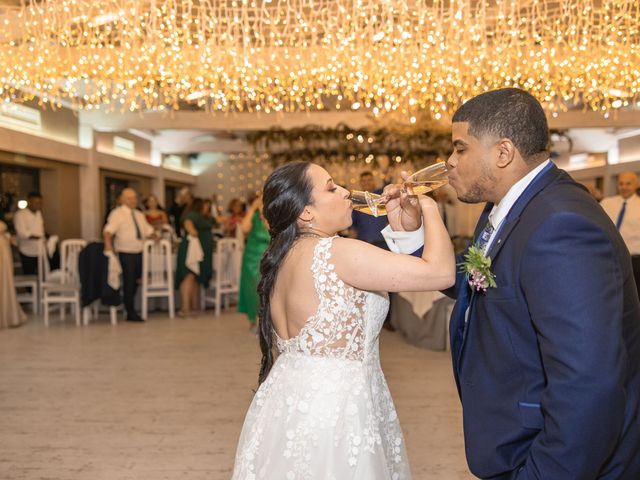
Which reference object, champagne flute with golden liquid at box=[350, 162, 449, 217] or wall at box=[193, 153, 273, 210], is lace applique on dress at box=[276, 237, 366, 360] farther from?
wall at box=[193, 153, 273, 210]

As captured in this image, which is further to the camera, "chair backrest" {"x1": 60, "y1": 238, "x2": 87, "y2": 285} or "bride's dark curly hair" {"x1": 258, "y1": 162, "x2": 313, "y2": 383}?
"chair backrest" {"x1": 60, "y1": 238, "x2": 87, "y2": 285}

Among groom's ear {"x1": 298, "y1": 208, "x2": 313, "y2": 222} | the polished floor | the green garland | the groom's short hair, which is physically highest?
the green garland

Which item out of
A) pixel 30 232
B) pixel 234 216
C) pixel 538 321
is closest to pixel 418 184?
pixel 538 321

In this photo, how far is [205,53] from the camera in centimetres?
588

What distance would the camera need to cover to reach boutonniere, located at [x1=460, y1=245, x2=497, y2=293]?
118 centimetres

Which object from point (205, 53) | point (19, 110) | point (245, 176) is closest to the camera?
point (205, 53)

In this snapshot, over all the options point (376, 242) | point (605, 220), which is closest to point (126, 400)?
point (376, 242)

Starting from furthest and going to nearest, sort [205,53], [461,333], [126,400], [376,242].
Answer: [205,53]
[376,242]
[126,400]
[461,333]

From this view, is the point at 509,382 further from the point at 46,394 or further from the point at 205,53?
the point at 205,53

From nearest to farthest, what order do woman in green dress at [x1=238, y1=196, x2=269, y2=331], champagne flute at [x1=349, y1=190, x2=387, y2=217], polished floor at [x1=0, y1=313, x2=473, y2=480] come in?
champagne flute at [x1=349, y1=190, x2=387, y2=217]
polished floor at [x1=0, y1=313, x2=473, y2=480]
woman in green dress at [x1=238, y1=196, x2=269, y2=331]

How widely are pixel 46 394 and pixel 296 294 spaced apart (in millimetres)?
3216

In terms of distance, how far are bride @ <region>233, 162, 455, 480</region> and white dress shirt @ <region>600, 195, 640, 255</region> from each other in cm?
415

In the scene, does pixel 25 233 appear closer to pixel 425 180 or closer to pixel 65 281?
pixel 65 281

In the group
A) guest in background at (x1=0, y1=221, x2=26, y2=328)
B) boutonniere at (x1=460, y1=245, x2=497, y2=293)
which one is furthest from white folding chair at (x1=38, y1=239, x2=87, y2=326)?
boutonniere at (x1=460, y1=245, x2=497, y2=293)
